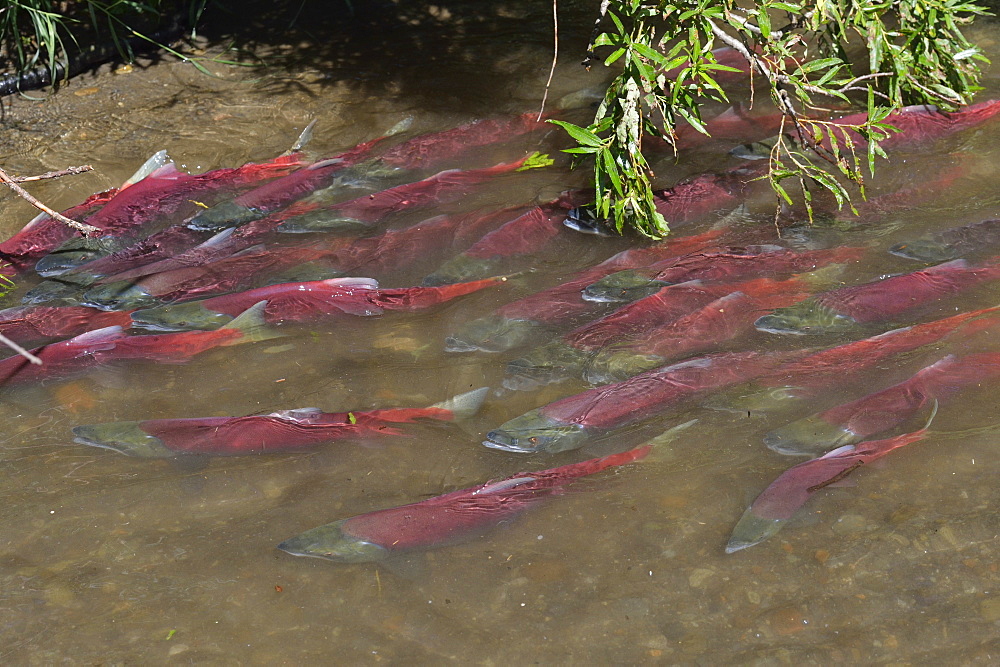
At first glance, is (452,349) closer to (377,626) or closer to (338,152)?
(377,626)

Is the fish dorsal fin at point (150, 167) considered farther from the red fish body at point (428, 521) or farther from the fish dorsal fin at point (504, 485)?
the fish dorsal fin at point (504, 485)

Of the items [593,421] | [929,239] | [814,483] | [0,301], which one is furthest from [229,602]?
[929,239]

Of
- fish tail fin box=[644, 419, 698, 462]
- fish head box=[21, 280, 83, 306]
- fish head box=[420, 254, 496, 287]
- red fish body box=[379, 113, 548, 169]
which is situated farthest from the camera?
red fish body box=[379, 113, 548, 169]

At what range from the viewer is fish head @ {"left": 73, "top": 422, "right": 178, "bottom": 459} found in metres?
3.15

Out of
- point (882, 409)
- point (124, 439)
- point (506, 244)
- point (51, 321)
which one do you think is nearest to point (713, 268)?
point (506, 244)

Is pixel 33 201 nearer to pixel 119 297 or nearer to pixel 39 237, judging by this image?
pixel 119 297

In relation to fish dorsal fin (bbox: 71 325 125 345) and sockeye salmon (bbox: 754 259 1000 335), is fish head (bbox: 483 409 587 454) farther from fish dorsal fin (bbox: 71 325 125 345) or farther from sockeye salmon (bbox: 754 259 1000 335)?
fish dorsal fin (bbox: 71 325 125 345)

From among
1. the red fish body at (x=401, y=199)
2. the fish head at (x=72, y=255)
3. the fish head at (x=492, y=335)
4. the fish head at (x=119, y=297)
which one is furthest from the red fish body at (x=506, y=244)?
the fish head at (x=72, y=255)

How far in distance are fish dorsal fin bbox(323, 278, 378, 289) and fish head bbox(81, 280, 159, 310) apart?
2.63ft

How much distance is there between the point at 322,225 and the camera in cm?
453

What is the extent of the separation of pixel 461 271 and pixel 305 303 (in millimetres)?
669

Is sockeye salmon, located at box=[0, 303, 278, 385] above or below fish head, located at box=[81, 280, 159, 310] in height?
below

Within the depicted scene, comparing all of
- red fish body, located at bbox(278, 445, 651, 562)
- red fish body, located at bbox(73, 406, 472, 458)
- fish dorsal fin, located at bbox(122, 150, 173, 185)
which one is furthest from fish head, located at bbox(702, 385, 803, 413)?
fish dorsal fin, located at bbox(122, 150, 173, 185)

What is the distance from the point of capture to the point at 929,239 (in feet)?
12.8
